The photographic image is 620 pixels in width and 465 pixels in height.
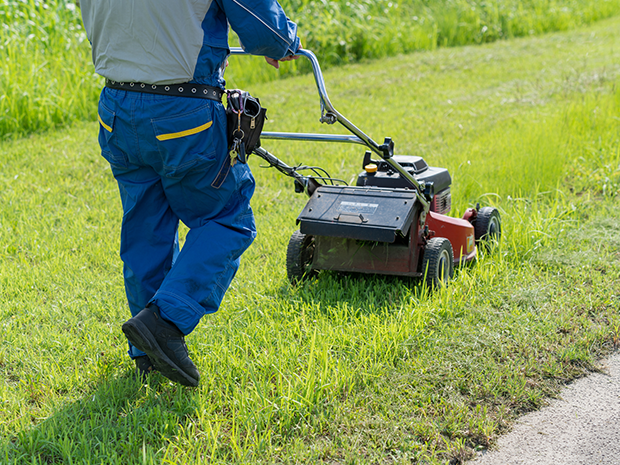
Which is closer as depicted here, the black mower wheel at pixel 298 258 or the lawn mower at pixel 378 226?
the lawn mower at pixel 378 226

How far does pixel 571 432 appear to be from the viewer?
2.56 meters

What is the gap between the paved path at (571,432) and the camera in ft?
7.91

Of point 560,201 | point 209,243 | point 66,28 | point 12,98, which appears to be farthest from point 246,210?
point 66,28

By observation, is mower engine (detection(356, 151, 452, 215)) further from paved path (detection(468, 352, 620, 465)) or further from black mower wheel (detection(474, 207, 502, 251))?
paved path (detection(468, 352, 620, 465))

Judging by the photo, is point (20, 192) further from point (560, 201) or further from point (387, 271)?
point (560, 201)

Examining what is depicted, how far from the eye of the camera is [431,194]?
12.2 feet

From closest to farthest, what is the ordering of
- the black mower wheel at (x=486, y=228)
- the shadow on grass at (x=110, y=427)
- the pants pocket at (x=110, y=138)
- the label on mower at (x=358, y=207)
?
the shadow on grass at (x=110, y=427) → the pants pocket at (x=110, y=138) → the label on mower at (x=358, y=207) → the black mower wheel at (x=486, y=228)

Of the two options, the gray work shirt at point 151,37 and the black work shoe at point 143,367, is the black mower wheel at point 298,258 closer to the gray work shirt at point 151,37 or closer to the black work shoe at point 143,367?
the black work shoe at point 143,367

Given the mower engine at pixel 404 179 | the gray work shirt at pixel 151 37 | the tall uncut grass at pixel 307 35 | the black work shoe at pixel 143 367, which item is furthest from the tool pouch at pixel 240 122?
the tall uncut grass at pixel 307 35

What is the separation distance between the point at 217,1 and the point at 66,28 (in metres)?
6.47

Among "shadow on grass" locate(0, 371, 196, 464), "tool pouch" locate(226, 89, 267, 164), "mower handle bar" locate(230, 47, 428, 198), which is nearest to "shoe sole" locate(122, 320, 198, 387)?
"shadow on grass" locate(0, 371, 196, 464)

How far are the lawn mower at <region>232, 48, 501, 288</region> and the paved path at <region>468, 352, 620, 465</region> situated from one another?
3.04 ft

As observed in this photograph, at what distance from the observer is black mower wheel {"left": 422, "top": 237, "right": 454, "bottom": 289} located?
343cm

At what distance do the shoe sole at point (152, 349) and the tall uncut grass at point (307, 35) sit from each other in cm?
497
